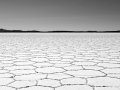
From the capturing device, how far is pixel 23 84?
1688 millimetres

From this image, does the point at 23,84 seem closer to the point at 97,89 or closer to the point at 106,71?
the point at 97,89

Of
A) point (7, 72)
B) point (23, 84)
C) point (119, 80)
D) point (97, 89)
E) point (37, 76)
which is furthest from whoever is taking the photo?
point (7, 72)

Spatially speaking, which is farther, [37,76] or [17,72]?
[17,72]

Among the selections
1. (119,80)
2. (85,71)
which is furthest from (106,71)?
(119,80)

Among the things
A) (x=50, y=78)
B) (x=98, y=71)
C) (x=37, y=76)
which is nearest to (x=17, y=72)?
(x=37, y=76)

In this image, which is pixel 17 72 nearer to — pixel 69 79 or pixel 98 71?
pixel 69 79

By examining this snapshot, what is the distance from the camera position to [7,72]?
2152mm

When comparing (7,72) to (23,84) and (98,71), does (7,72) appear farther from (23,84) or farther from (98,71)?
(98,71)

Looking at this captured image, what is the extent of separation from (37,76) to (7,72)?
405 mm

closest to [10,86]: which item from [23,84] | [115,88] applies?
[23,84]

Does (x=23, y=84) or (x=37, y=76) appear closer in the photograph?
(x=23, y=84)

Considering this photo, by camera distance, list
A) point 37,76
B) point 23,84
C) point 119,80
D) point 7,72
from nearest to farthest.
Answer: point 23,84, point 119,80, point 37,76, point 7,72

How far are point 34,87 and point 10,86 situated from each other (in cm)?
21

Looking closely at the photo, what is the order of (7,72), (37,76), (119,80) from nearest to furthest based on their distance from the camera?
(119,80)
(37,76)
(7,72)
